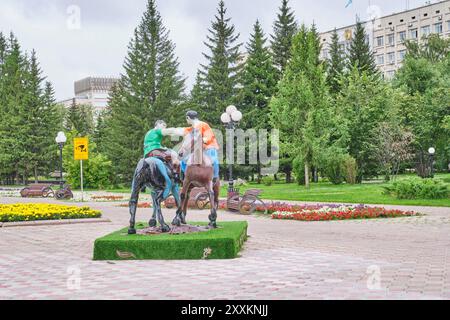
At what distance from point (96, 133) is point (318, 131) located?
34865 mm

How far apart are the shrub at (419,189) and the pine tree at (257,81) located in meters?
27.6

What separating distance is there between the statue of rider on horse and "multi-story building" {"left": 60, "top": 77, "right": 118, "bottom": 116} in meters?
117

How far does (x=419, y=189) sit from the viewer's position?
2197 centimetres

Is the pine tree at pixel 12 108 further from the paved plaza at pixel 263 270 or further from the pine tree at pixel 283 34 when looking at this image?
the paved plaza at pixel 263 270

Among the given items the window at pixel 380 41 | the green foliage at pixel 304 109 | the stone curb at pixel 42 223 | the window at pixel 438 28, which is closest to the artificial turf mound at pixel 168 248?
the stone curb at pixel 42 223

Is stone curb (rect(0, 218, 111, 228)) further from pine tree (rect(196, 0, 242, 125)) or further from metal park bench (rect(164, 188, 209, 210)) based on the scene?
pine tree (rect(196, 0, 242, 125))

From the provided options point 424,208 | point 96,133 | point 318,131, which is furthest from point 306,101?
point 96,133

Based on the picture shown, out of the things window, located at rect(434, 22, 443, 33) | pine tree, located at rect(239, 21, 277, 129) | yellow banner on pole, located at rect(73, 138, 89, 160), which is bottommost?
yellow banner on pole, located at rect(73, 138, 89, 160)

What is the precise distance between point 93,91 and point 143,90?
88830 mm

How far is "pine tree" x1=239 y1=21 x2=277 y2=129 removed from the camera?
164 ft

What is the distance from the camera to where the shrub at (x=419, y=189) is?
2153 cm

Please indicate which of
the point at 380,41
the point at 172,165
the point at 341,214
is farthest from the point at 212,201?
the point at 380,41

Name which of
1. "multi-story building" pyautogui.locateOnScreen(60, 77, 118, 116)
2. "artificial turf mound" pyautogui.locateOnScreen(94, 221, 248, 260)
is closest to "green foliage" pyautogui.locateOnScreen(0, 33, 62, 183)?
"artificial turf mound" pyautogui.locateOnScreen(94, 221, 248, 260)
